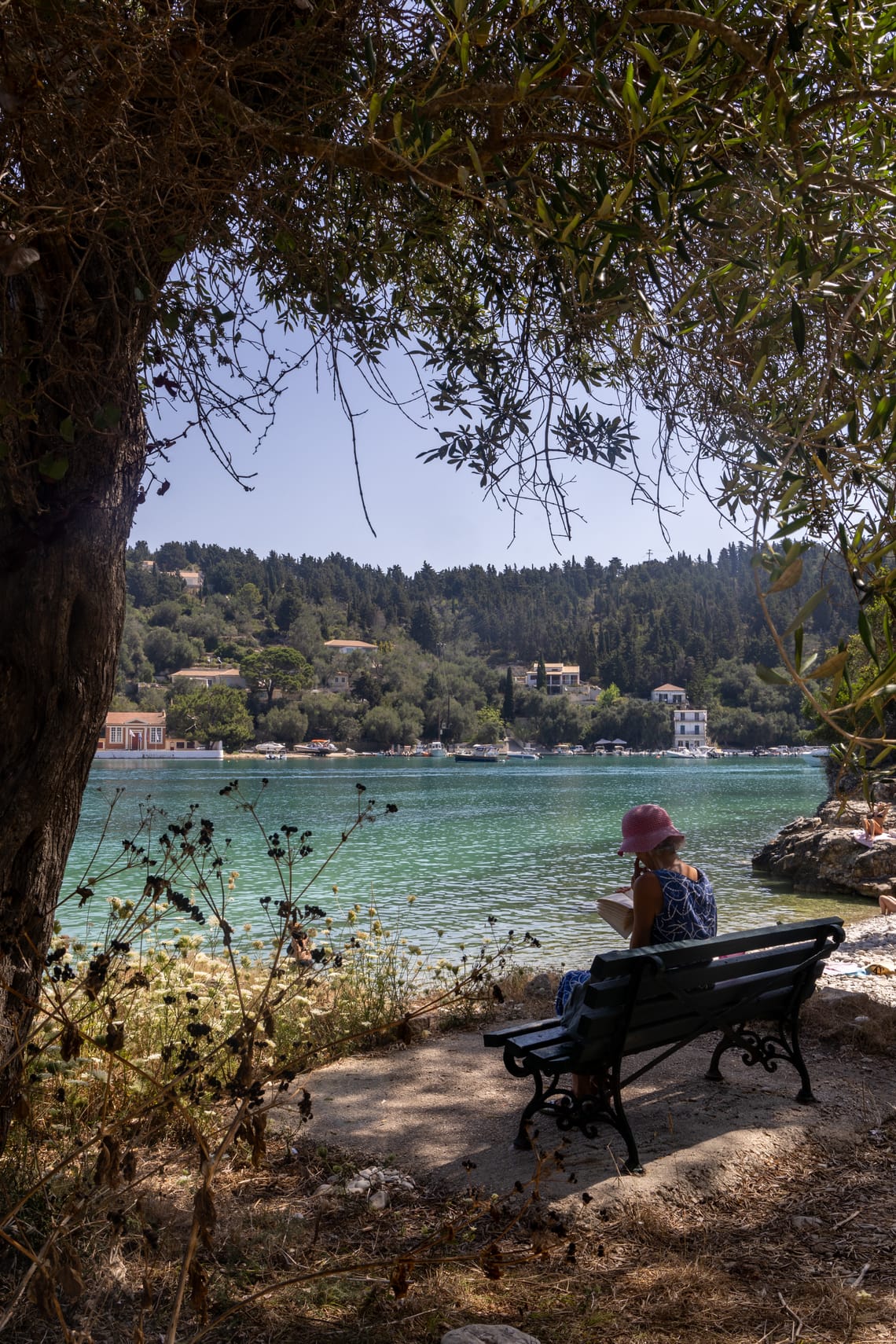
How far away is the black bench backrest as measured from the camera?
3180 millimetres

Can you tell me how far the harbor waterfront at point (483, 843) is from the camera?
1409cm

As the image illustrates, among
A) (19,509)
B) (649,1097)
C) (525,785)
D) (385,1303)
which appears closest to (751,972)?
(649,1097)

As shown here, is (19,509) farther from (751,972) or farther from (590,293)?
(751,972)

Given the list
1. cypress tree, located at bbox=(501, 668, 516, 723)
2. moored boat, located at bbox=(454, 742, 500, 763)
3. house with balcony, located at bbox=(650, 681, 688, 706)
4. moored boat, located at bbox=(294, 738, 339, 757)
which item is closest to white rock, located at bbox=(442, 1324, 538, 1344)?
moored boat, located at bbox=(294, 738, 339, 757)

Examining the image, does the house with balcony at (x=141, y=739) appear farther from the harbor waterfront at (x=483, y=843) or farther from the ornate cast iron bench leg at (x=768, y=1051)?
the ornate cast iron bench leg at (x=768, y=1051)

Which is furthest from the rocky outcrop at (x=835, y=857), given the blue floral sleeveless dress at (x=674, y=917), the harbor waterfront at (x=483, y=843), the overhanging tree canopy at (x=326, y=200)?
the overhanging tree canopy at (x=326, y=200)

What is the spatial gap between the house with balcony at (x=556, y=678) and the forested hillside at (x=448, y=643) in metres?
2.15

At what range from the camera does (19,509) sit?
2508 mm

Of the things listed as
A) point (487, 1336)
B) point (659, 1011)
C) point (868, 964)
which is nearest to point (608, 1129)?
point (659, 1011)

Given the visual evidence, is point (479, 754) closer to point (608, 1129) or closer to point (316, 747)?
point (316, 747)

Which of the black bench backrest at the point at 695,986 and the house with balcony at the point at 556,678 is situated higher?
the house with balcony at the point at 556,678

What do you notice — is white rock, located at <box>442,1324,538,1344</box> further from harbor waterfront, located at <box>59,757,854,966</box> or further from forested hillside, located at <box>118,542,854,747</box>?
forested hillside, located at <box>118,542,854,747</box>

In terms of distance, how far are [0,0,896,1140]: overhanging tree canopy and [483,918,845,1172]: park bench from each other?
157 centimetres

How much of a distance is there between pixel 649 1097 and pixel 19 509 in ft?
10.5
